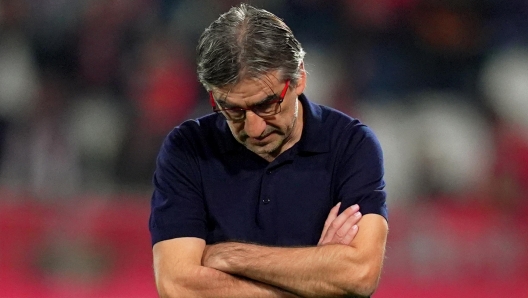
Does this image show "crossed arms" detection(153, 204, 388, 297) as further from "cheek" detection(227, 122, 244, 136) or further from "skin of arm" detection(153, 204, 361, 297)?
"cheek" detection(227, 122, 244, 136)

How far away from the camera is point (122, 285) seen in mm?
3812

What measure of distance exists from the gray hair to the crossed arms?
458mm

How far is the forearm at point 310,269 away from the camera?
2.12 meters

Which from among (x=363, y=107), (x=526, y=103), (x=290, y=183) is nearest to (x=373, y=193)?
(x=290, y=183)

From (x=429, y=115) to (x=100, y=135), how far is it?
201cm

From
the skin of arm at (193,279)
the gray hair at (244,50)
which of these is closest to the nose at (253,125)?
the gray hair at (244,50)

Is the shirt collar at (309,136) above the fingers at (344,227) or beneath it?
above

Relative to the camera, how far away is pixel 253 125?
2176 millimetres

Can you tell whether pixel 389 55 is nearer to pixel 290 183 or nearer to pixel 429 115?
pixel 429 115

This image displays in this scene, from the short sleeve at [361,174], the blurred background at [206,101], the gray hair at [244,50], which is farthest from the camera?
the blurred background at [206,101]

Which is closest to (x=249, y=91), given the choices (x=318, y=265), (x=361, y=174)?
(x=361, y=174)

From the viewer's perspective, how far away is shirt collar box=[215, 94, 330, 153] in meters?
2.32

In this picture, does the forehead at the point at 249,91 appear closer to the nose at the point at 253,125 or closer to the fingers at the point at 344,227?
the nose at the point at 253,125

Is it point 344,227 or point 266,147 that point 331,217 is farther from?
point 266,147
